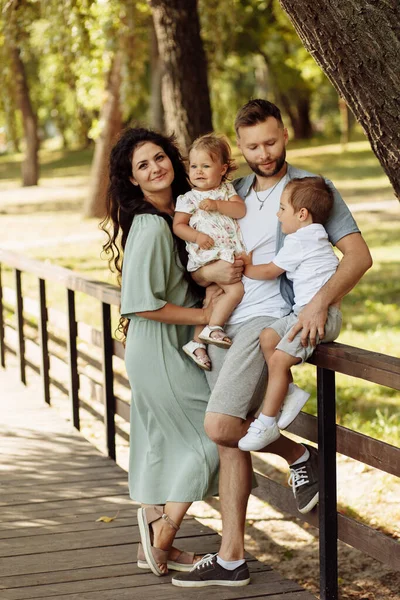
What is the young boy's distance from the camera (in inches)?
139

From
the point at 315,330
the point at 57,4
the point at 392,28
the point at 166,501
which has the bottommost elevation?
the point at 166,501

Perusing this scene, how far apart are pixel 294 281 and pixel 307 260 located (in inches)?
4.3

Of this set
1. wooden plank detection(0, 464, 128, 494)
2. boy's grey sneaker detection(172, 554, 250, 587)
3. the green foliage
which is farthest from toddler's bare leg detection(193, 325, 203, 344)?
the green foliage

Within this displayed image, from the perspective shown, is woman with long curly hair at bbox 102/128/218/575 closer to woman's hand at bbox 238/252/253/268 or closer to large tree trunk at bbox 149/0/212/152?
woman's hand at bbox 238/252/253/268

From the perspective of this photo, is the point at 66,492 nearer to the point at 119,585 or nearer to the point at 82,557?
the point at 82,557

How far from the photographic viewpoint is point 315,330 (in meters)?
3.53

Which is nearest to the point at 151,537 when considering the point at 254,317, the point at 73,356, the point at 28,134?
the point at 254,317

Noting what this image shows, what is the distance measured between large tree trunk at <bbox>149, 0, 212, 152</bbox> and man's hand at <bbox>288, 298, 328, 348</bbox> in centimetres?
528

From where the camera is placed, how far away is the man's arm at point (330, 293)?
3525 mm

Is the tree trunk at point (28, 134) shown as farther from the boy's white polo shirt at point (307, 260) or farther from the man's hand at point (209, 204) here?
the boy's white polo shirt at point (307, 260)

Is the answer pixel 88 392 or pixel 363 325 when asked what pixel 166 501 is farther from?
pixel 363 325

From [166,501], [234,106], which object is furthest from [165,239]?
[234,106]

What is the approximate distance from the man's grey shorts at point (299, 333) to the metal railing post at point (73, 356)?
296 cm

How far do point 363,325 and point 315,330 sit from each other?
22.8 ft
